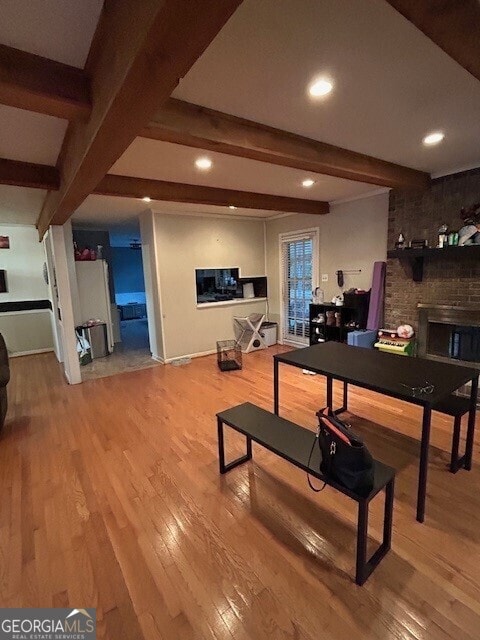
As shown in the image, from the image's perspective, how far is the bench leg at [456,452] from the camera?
2125 millimetres

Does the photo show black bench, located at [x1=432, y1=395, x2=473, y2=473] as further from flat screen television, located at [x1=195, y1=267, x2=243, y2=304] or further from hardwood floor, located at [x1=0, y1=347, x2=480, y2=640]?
flat screen television, located at [x1=195, y1=267, x2=243, y2=304]

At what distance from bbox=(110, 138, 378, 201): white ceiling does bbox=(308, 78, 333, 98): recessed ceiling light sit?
1.08 meters

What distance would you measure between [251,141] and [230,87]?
432 millimetres

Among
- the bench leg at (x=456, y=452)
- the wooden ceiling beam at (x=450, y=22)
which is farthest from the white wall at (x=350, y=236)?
the wooden ceiling beam at (x=450, y=22)

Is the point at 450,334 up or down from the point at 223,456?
up

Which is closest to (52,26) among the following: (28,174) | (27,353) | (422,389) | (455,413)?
(28,174)

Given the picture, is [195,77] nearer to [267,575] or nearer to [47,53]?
[47,53]

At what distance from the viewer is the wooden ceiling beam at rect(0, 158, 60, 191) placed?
2.64 meters

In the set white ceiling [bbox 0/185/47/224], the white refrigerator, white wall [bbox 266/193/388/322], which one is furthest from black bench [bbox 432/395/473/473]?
the white refrigerator

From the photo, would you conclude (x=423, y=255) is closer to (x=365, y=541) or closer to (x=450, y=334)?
(x=450, y=334)

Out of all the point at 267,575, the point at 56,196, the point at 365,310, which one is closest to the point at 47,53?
the point at 56,196

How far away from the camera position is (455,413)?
6.78 feet

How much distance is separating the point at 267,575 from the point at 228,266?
4852 mm

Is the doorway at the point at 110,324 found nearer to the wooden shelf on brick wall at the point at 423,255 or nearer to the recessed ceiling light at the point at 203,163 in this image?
the recessed ceiling light at the point at 203,163
